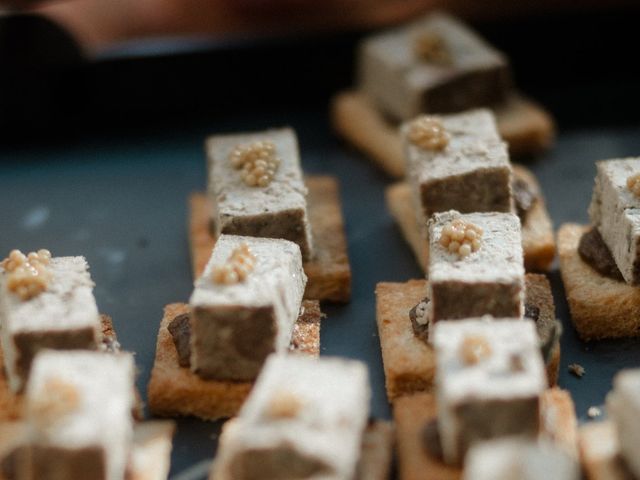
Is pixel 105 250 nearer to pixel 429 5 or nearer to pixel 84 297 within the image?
pixel 84 297

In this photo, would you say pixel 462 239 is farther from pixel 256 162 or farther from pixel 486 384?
pixel 256 162

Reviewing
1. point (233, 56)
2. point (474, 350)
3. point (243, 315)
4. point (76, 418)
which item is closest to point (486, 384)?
point (474, 350)

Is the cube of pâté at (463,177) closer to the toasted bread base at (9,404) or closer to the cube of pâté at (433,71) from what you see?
the cube of pâté at (433,71)

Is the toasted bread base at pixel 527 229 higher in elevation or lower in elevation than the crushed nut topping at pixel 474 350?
higher

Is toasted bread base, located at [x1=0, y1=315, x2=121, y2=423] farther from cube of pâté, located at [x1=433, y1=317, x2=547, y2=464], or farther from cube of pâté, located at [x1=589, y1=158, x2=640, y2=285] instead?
cube of pâté, located at [x1=589, y1=158, x2=640, y2=285]

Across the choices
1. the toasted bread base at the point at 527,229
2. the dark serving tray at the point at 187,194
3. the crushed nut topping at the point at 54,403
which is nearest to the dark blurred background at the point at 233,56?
the dark serving tray at the point at 187,194

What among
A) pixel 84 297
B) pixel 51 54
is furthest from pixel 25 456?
pixel 51 54

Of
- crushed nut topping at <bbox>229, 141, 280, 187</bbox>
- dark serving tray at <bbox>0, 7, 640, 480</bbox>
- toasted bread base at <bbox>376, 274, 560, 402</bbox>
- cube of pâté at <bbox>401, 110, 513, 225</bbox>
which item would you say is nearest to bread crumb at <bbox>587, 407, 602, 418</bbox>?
dark serving tray at <bbox>0, 7, 640, 480</bbox>
